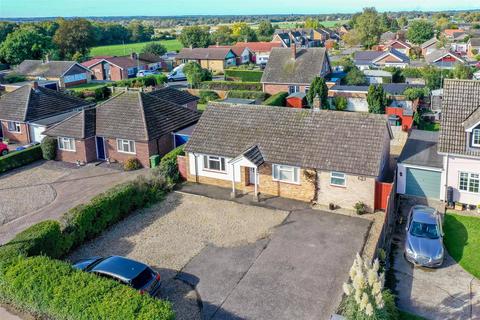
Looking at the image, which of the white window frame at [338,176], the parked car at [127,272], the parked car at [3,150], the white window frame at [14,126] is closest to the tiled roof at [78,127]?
the parked car at [3,150]

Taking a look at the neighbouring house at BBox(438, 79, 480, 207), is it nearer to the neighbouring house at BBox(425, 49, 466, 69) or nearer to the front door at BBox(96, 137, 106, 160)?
the front door at BBox(96, 137, 106, 160)

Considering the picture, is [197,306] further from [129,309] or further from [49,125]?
[49,125]

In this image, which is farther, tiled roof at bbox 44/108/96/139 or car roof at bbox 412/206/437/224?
tiled roof at bbox 44/108/96/139

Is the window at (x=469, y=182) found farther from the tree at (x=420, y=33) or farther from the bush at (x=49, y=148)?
the tree at (x=420, y=33)

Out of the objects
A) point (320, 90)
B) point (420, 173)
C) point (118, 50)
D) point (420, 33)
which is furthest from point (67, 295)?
point (118, 50)

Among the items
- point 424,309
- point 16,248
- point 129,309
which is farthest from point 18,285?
point 424,309

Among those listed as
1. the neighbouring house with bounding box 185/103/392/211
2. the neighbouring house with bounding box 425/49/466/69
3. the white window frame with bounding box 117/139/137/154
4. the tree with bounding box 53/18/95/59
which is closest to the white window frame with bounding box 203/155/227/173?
the neighbouring house with bounding box 185/103/392/211
